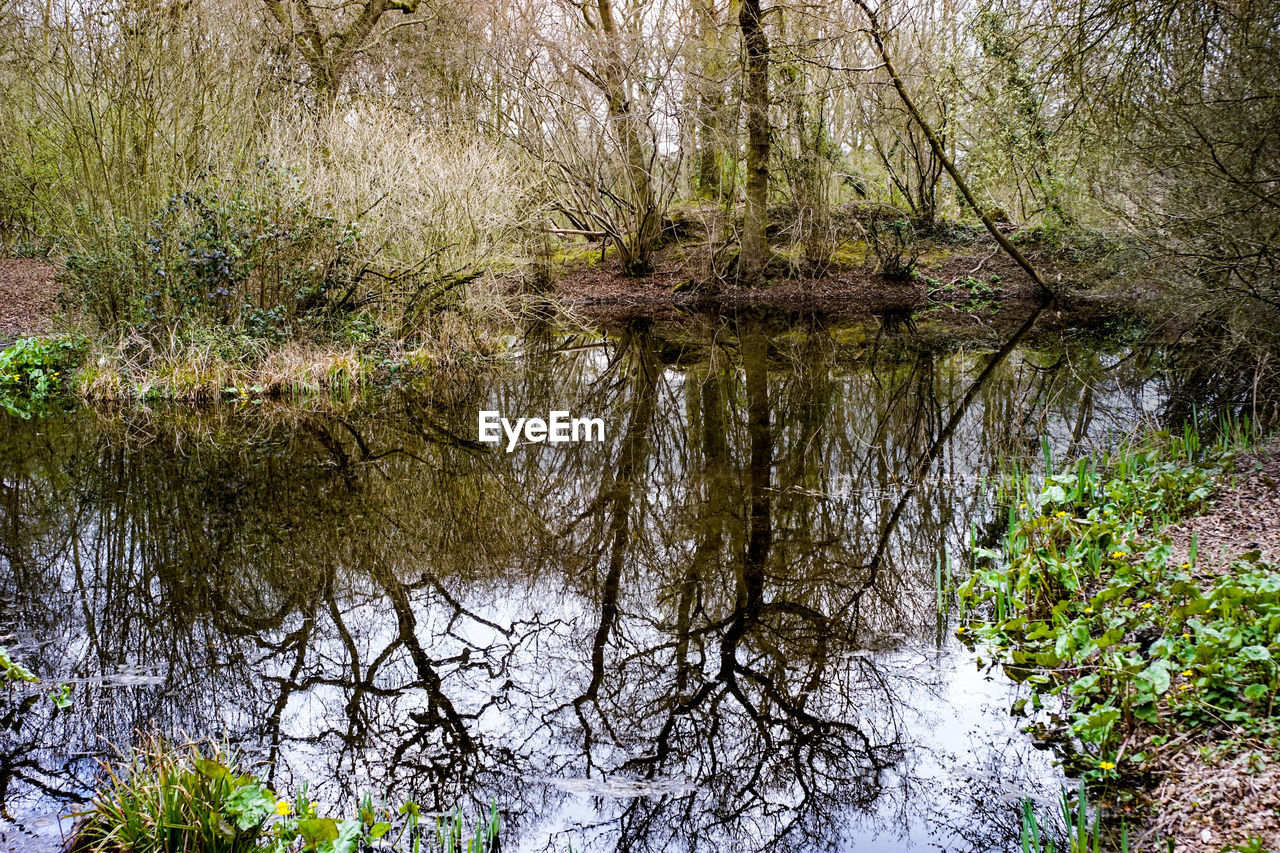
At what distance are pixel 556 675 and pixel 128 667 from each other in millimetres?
2166

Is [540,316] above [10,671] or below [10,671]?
above

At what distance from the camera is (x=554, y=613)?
5.50 meters

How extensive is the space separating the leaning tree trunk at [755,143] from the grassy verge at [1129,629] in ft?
44.6

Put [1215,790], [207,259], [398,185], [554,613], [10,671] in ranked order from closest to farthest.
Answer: [1215,790] → [10,671] → [554,613] → [207,259] → [398,185]

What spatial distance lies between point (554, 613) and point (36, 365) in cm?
1006

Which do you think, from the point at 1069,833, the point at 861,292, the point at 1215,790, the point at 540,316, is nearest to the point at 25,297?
the point at 540,316

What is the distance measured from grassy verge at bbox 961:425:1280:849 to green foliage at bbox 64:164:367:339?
9.22 m

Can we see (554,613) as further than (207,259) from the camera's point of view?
No

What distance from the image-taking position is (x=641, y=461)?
8.66 m

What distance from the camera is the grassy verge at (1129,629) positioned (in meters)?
3.60

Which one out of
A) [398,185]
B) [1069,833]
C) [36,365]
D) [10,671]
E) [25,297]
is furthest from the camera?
[25,297]

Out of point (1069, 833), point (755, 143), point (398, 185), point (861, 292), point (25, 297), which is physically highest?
point (755, 143)

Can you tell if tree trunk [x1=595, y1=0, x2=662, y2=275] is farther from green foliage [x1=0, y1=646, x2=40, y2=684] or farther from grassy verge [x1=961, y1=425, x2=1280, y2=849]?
green foliage [x1=0, y1=646, x2=40, y2=684]

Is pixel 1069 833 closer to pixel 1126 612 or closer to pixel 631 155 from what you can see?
pixel 1126 612
